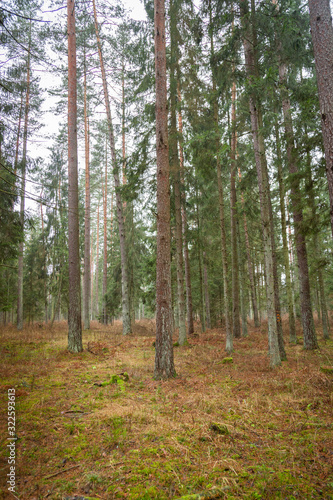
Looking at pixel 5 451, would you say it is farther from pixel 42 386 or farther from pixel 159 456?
pixel 42 386

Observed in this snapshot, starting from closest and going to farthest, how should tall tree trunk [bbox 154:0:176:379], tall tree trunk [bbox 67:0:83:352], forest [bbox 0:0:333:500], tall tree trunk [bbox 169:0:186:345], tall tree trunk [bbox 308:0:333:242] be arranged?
1. forest [bbox 0:0:333:500]
2. tall tree trunk [bbox 308:0:333:242]
3. tall tree trunk [bbox 154:0:176:379]
4. tall tree trunk [bbox 67:0:83:352]
5. tall tree trunk [bbox 169:0:186:345]

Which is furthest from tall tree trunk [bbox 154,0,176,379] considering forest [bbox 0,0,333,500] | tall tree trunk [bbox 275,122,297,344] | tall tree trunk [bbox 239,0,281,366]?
tall tree trunk [bbox 275,122,297,344]

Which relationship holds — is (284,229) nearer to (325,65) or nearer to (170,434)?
(325,65)

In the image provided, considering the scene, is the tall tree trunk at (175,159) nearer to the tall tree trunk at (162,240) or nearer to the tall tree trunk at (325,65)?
the tall tree trunk at (162,240)

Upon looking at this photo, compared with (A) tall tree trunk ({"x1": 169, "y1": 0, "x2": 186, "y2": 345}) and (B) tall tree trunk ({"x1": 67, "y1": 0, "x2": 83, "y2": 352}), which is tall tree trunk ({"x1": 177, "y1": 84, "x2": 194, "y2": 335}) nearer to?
(A) tall tree trunk ({"x1": 169, "y1": 0, "x2": 186, "y2": 345})

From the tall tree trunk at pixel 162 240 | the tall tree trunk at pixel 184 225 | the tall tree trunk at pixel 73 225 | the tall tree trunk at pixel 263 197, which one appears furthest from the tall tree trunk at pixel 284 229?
the tall tree trunk at pixel 73 225

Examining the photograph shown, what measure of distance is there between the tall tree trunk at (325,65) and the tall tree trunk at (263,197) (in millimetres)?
2264

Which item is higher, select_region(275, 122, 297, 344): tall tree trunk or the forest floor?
select_region(275, 122, 297, 344): tall tree trunk

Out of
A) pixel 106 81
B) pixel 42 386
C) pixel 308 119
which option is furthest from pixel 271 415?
pixel 106 81

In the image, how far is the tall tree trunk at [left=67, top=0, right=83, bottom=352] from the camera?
31.9 feet

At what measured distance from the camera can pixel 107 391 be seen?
18.4 ft

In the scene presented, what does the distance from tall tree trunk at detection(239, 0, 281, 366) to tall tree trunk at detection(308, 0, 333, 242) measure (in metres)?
2.26

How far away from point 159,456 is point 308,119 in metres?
9.72

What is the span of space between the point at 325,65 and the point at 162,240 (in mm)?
4896
